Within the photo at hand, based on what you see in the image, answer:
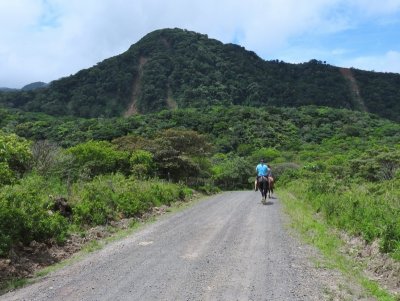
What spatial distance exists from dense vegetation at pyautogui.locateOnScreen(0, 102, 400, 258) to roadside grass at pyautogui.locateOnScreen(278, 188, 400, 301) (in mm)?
543

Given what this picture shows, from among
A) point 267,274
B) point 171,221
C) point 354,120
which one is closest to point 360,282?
point 267,274

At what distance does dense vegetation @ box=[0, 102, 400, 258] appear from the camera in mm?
10711

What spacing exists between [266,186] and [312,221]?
7.09m

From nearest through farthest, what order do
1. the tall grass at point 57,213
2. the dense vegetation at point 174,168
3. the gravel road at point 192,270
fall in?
the gravel road at point 192,270 < the tall grass at point 57,213 < the dense vegetation at point 174,168

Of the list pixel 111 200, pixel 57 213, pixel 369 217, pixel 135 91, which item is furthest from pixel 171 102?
pixel 369 217

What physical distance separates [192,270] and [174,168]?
2545 cm

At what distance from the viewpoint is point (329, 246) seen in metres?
10.8

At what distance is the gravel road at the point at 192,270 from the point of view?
283 inches

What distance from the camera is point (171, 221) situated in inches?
619

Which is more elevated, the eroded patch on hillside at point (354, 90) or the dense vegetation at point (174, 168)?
the eroded patch on hillside at point (354, 90)

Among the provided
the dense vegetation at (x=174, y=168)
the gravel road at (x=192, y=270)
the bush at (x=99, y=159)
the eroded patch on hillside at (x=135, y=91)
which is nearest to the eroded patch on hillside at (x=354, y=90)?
the dense vegetation at (x=174, y=168)

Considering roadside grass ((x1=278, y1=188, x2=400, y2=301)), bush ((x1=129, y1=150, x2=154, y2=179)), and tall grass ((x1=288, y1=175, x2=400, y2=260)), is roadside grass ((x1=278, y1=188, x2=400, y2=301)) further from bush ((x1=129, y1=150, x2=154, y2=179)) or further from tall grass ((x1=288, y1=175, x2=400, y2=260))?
bush ((x1=129, y1=150, x2=154, y2=179))

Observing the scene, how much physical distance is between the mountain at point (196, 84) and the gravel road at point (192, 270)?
111m

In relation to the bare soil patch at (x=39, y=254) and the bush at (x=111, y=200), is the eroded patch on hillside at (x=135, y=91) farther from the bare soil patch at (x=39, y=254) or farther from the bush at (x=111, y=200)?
the bare soil patch at (x=39, y=254)
